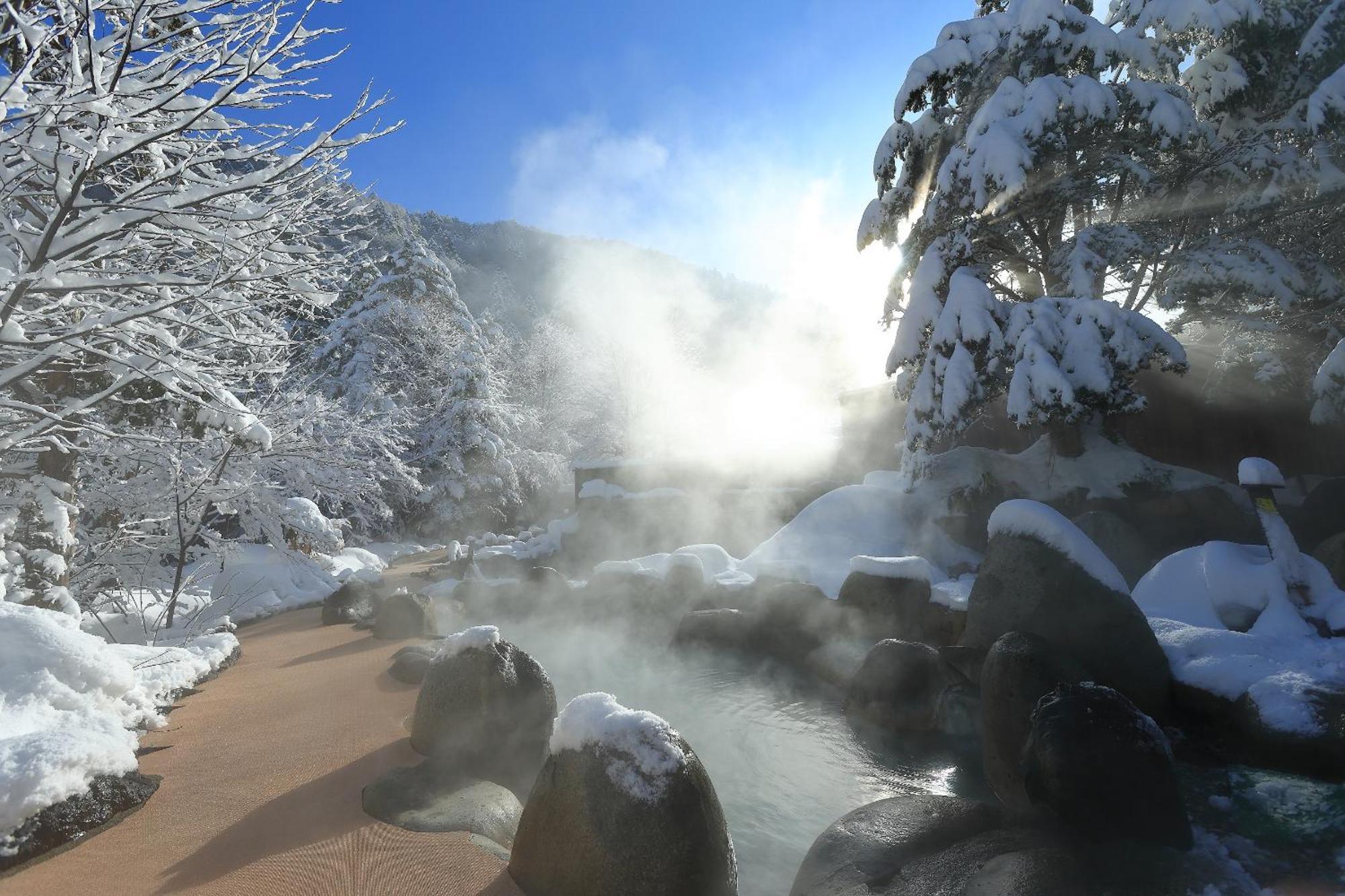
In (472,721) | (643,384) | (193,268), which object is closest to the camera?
(193,268)

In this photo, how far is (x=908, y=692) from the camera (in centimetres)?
692

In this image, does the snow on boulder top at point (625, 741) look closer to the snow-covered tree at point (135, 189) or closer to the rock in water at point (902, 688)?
the snow-covered tree at point (135, 189)

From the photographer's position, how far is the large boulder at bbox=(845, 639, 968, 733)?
6809mm

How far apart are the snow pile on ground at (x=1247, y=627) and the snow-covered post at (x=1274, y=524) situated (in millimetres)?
63

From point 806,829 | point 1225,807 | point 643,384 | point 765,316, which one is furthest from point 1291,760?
point 765,316

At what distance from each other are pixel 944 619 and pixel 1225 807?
4.05 metres

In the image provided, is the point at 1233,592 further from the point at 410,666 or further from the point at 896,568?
the point at 410,666

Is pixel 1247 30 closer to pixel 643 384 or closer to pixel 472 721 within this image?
Answer: pixel 472 721

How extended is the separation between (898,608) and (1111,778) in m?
5.06

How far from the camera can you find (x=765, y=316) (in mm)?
68250

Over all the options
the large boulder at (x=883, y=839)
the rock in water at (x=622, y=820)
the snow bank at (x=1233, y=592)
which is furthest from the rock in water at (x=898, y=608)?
the rock in water at (x=622, y=820)

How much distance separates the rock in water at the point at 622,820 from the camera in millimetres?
3373

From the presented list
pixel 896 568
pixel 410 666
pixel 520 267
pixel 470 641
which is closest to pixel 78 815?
pixel 470 641

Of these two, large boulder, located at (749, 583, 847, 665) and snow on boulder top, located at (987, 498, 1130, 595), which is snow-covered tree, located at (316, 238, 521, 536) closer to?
large boulder, located at (749, 583, 847, 665)
